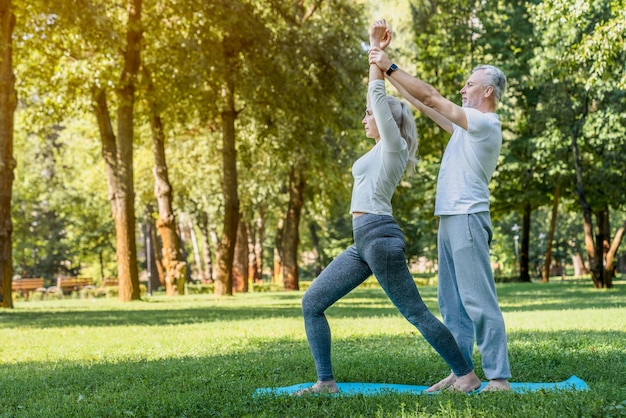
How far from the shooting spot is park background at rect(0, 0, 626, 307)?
67.9 feet

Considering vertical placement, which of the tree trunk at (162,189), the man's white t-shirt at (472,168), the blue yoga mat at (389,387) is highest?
the tree trunk at (162,189)

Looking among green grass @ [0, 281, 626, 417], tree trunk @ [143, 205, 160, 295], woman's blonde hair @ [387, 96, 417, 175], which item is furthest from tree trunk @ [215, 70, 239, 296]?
woman's blonde hair @ [387, 96, 417, 175]

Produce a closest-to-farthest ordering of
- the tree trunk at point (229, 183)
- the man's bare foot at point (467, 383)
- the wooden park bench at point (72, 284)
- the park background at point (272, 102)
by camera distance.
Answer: the man's bare foot at point (467, 383)
the park background at point (272, 102)
the tree trunk at point (229, 183)
the wooden park bench at point (72, 284)

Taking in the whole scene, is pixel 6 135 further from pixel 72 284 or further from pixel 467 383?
pixel 72 284

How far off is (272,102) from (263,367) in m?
19.3

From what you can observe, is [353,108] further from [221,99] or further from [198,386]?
[198,386]

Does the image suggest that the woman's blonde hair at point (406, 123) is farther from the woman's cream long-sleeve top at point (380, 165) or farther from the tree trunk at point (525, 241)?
the tree trunk at point (525, 241)

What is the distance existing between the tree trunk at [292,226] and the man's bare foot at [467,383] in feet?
93.6

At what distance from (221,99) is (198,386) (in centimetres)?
2160

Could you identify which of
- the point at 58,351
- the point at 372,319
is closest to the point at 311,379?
the point at 58,351

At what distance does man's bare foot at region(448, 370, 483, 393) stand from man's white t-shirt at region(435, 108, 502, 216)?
1140 mm

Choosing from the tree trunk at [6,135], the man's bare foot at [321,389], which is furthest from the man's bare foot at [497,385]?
the tree trunk at [6,135]

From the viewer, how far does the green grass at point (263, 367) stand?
5031 millimetres

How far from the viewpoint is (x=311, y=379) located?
677 cm
